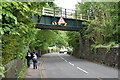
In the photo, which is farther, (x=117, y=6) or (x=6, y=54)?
(x=117, y=6)

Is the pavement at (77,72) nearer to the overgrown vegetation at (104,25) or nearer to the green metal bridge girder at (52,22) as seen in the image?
the overgrown vegetation at (104,25)

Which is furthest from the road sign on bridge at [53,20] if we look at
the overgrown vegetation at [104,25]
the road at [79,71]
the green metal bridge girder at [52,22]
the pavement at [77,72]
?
the pavement at [77,72]

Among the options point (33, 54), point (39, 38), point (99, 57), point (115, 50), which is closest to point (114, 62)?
point (115, 50)

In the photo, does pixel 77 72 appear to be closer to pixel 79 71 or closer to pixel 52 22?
pixel 79 71

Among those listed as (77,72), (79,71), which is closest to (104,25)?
(79,71)

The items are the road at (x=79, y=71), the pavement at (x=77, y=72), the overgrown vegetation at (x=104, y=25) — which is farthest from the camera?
the overgrown vegetation at (x=104, y=25)

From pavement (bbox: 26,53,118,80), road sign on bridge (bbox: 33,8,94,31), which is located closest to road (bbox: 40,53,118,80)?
pavement (bbox: 26,53,118,80)

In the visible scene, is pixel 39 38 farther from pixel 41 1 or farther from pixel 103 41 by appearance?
pixel 41 1

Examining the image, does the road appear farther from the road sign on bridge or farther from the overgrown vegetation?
the road sign on bridge

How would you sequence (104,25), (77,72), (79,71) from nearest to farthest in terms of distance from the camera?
(77,72) → (79,71) → (104,25)

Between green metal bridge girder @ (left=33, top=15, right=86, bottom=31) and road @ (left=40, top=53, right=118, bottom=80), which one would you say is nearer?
road @ (left=40, top=53, right=118, bottom=80)

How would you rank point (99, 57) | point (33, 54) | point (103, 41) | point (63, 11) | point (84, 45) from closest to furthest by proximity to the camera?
1. point (33, 54)
2. point (99, 57)
3. point (103, 41)
4. point (63, 11)
5. point (84, 45)

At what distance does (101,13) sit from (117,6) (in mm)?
7697

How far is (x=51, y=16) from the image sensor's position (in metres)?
27.3
